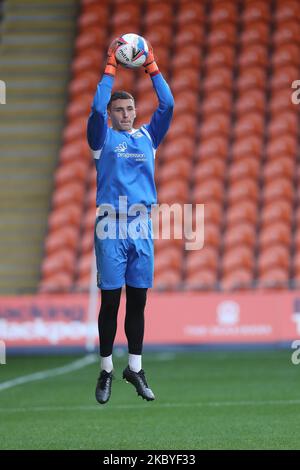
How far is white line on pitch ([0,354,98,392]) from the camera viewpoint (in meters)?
11.8

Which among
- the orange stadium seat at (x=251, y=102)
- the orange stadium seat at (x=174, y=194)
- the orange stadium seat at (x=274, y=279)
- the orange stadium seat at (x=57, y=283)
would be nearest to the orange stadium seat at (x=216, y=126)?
the orange stadium seat at (x=251, y=102)

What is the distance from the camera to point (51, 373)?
41.7ft

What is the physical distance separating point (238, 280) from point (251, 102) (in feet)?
10.5

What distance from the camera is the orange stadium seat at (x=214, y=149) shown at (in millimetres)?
16969

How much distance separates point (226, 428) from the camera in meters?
8.48

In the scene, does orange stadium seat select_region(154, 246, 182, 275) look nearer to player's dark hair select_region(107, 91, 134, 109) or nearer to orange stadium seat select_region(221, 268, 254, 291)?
orange stadium seat select_region(221, 268, 254, 291)

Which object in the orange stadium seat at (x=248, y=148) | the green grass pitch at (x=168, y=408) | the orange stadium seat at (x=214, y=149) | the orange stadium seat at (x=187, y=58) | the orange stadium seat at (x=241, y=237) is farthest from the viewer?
the orange stadium seat at (x=187, y=58)

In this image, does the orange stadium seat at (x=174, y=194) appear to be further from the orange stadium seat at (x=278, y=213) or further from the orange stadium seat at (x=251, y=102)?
the orange stadium seat at (x=251, y=102)

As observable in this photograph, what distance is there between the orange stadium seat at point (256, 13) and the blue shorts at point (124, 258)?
36.8 ft

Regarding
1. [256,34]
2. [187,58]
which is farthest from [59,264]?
[256,34]

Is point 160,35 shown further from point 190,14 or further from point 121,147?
point 121,147

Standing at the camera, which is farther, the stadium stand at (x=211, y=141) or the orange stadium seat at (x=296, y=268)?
the stadium stand at (x=211, y=141)
